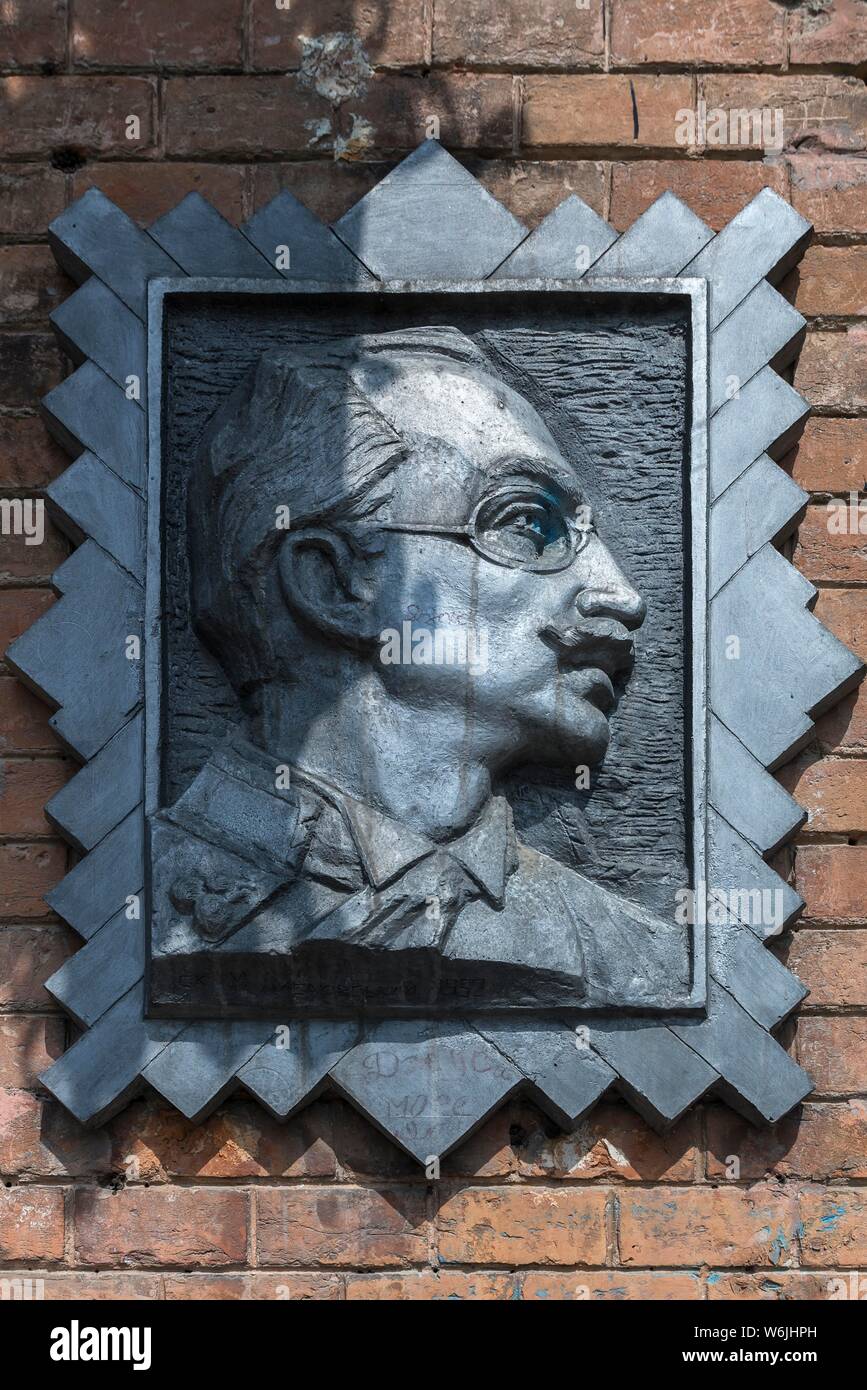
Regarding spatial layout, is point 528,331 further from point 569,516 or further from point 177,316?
point 177,316

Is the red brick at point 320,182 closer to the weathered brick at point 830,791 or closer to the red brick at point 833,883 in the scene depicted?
the weathered brick at point 830,791

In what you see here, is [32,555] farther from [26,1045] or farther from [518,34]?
[518,34]

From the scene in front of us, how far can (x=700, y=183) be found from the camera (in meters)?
4.27

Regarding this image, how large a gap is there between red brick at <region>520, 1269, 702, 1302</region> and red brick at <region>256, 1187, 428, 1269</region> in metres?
0.21

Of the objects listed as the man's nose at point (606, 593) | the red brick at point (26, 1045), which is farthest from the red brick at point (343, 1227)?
the man's nose at point (606, 593)

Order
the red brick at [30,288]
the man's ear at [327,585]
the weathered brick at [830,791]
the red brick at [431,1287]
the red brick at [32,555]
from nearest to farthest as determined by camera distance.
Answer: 1. the red brick at [431,1287]
2. the man's ear at [327,585]
3. the weathered brick at [830,791]
4. the red brick at [32,555]
5. the red brick at [30,288]

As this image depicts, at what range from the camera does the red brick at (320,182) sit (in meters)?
4.25

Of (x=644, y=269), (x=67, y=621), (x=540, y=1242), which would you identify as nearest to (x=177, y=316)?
(x=67, y=621)

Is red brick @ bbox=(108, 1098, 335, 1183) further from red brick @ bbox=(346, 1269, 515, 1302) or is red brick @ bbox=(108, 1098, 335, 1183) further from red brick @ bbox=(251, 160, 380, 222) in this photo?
red brick @ bbox=(251, 160, 380, 222)

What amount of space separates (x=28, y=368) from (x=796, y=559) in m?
1.56

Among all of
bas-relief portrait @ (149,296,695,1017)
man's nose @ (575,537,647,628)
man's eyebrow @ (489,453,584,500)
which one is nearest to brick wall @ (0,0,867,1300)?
bas-relief portrait @ (149,296,695,1017)

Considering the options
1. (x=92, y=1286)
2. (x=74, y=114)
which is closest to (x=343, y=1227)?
(x=92, y=1286)

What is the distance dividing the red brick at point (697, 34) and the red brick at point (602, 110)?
5 cm

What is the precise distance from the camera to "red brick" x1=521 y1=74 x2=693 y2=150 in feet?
14.0
